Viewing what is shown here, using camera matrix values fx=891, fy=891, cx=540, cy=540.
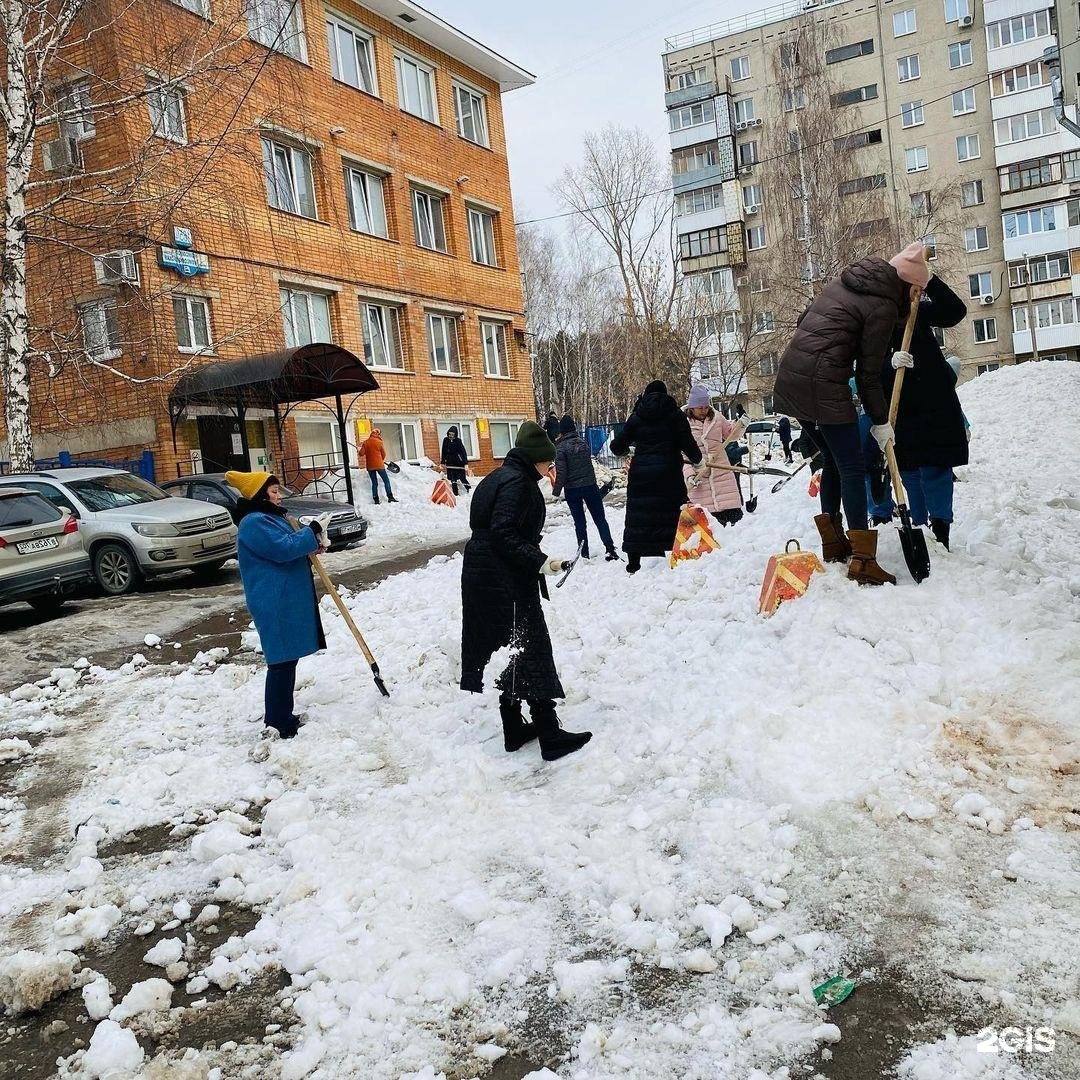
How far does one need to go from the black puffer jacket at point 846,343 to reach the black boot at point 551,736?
229 cm

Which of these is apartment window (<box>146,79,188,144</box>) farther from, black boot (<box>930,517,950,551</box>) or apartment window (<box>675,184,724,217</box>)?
apartment window (<box>675,184,724,217</box>)

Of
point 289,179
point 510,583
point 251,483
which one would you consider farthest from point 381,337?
point 510,583

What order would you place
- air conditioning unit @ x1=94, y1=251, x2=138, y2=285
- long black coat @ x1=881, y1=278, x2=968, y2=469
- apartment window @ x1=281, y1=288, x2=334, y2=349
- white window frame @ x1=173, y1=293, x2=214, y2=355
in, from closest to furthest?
long black coat @ x1=881, y1=278, x2=968, y2=469
air conditioning unit @ x1=94, y1=251, x2=138, y2=285
white window frame @ x1=173, y1=293, x2=214, y2=355
apartment window @ x1=281, y1=288, x2=334, y2=349

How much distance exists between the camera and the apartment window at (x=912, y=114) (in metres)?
44.7

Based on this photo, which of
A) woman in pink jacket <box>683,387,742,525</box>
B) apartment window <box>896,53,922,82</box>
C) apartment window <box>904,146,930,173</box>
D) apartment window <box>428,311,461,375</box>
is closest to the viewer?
woman in pink jacket <box>683,387,742,525</box>

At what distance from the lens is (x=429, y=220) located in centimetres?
2503

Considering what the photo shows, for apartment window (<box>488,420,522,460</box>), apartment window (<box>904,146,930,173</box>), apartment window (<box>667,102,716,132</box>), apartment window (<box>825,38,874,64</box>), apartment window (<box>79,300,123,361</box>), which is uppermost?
apartment window (<box>825,38,874,64</box>)

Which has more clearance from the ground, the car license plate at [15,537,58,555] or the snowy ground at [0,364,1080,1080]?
the car license plate at [15,537,58,555]

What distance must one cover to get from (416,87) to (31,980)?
26069 mm

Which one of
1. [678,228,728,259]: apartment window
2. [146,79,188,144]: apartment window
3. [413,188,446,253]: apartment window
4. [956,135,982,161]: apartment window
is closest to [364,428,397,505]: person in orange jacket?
[146,79,188,144]: apartment window

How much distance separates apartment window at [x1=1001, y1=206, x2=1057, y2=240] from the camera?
140ft

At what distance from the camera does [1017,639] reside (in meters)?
4.37

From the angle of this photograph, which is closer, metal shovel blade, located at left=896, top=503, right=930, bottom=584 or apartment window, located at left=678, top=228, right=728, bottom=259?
metal shovel blade, located at left=896, top=503, right=930, bottom=584

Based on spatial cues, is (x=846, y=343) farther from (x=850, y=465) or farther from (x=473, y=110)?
(x=473, y=110)
